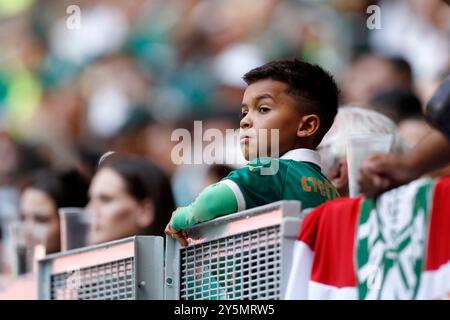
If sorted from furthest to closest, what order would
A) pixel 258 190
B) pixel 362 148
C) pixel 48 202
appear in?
pixel 48 202
pixel 258 190
pixel 362 148

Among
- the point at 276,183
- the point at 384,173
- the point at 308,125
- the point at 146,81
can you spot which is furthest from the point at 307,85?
the point at 146,81

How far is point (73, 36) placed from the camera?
230 inches

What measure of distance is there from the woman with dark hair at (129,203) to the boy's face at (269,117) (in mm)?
862

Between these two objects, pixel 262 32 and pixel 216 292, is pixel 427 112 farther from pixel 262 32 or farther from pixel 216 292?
pixel 262 32

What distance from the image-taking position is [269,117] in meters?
2.58

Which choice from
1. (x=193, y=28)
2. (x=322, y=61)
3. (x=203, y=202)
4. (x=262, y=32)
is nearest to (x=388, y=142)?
(x=203, y=202)

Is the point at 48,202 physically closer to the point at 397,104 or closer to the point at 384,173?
the point at 397,104

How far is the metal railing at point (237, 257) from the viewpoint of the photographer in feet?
7.02

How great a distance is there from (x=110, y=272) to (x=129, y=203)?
0.83 m

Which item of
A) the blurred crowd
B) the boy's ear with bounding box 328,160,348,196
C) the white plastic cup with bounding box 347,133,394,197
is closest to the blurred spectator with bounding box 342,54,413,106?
the blurred crowd

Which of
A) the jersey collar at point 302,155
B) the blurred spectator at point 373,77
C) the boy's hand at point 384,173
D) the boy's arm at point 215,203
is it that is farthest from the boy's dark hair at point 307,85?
the blurred spectator at point 373,77

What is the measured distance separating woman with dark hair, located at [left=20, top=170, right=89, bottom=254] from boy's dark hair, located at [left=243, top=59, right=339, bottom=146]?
175cm

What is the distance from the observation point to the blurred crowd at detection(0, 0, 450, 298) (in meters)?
3.87
